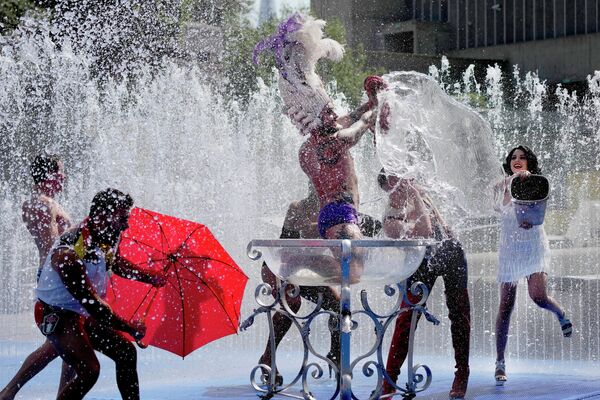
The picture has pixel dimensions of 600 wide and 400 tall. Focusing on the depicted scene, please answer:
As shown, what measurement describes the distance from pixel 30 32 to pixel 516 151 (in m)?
12.5

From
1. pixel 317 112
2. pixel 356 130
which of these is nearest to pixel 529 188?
pixel 356 130

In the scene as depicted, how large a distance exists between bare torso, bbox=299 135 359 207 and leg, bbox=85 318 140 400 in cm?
137

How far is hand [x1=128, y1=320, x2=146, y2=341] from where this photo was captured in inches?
164

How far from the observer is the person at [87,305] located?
13.6 feet

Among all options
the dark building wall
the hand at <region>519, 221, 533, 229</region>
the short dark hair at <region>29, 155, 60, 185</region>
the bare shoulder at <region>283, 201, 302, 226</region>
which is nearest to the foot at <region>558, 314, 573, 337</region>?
the hand at <region>519, 221, 533, 229</region>

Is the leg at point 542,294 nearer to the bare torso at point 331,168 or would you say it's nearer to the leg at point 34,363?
the bare torso at point 331,168

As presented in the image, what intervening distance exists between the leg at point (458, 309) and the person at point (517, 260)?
70cm

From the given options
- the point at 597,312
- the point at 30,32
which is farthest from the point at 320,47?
the point at 30,32

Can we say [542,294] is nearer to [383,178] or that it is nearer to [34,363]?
[383,178]

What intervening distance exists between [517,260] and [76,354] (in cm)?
268

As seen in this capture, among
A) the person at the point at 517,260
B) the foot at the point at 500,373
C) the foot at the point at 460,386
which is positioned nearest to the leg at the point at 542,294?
the person at the point at 517,260

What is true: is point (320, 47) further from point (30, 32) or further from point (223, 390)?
point (30, 32)

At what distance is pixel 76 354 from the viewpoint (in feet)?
13.7

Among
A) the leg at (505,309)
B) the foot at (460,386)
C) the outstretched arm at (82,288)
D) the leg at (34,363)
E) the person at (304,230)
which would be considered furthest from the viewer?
the leg at (505,309)
